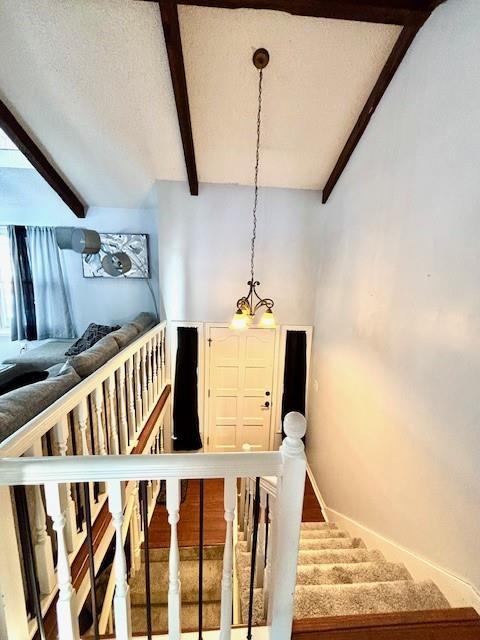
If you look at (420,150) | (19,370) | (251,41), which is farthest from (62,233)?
(420,150)

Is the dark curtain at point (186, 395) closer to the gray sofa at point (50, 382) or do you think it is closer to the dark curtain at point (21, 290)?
the gray sofa at point (50, 382)

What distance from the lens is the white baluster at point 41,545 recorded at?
1149mm

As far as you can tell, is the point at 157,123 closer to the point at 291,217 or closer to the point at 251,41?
the point at 251,41

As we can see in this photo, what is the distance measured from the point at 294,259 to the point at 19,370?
11.9 feet

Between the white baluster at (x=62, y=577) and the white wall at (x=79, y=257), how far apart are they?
150 inches

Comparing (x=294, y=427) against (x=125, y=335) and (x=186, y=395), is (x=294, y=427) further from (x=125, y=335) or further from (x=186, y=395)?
(x=186, y=395)

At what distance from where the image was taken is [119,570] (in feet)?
3.19

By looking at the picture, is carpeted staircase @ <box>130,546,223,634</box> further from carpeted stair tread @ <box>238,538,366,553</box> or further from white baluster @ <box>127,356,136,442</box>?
white baluster @ <box>127,356,136,442</box>

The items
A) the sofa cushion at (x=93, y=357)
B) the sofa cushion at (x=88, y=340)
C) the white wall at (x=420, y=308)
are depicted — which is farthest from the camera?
the sofa cushion at (x=88, y=340)

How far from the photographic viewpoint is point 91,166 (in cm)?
338

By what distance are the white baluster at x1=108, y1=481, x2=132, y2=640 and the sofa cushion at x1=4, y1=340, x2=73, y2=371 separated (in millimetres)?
2973

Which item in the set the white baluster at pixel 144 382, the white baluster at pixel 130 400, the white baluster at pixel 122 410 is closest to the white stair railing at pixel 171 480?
the white baluster at pixel 122 410

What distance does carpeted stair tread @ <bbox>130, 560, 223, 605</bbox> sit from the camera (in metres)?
2.64

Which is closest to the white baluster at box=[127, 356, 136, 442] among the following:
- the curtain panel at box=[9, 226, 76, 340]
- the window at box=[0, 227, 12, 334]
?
the curtain panel at box=[9, 226, 76, 340]
